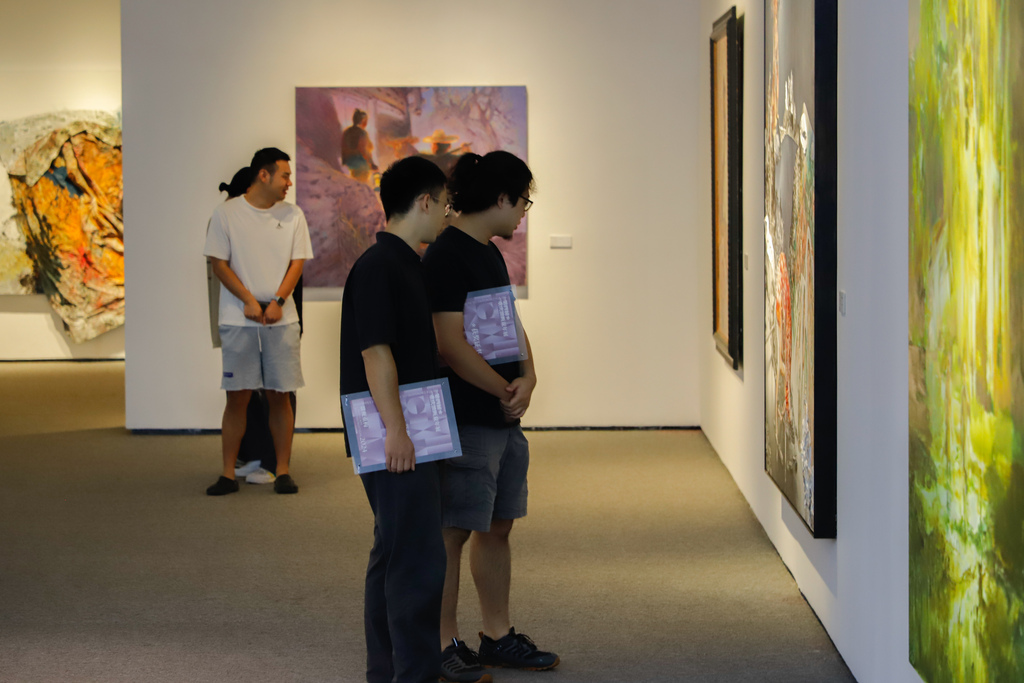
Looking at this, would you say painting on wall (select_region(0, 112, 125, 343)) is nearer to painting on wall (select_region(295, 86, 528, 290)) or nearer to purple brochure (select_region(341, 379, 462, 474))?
painting on wall (select_region(295, 86, 528, 290))

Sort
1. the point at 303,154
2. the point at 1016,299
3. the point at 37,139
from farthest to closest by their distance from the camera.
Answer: the point at 37,139 → the point at 303,154 → the point at 1016,299

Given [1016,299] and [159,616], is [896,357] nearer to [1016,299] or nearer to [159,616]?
[1016,299]

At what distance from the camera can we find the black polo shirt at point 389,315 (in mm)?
3143

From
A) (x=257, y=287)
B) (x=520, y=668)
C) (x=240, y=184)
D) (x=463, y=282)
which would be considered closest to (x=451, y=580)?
(x=520, y=668)

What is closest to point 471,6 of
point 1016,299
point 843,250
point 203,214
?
point 203,214

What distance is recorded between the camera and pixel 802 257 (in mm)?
4188

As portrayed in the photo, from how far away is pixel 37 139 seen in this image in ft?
41.4

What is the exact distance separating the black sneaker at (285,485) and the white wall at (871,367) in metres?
2.95

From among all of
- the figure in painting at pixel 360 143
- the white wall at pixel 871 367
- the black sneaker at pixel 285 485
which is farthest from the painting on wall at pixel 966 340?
the figure in painting at pixel 360 143

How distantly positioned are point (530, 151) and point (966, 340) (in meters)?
6.11

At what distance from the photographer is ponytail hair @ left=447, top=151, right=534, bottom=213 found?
3.55m

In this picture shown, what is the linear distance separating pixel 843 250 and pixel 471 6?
5069 mm

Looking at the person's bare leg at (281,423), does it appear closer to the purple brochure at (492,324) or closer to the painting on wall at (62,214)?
the purple brochure at (492,324)

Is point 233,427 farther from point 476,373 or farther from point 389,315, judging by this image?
point 389,315
